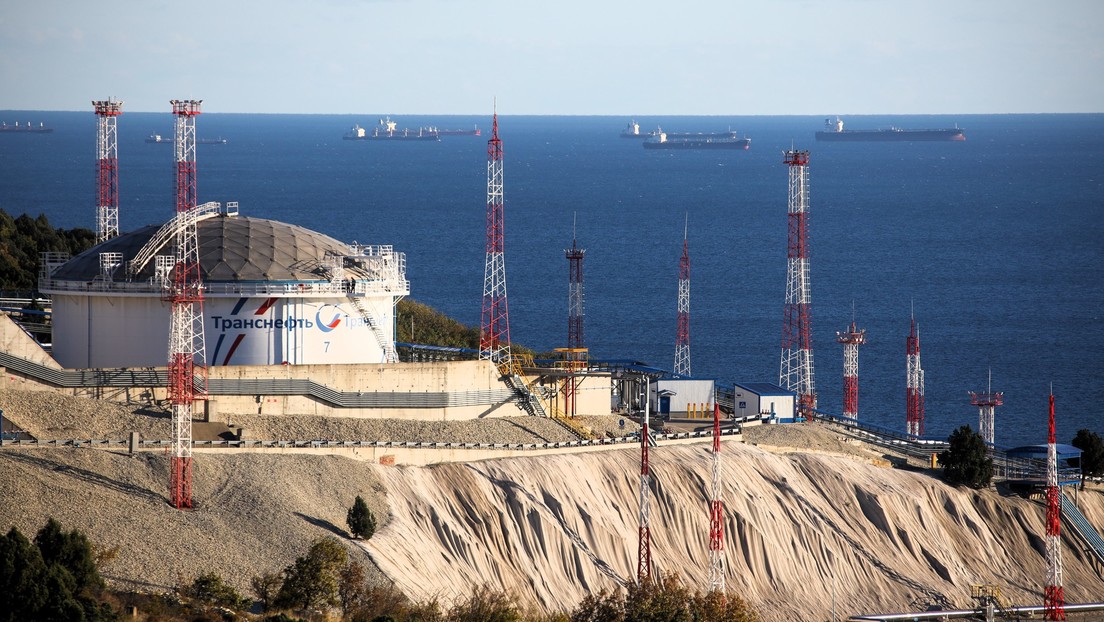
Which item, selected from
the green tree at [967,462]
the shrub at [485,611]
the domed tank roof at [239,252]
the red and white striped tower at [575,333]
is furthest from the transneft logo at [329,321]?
the green tree at [967,462]

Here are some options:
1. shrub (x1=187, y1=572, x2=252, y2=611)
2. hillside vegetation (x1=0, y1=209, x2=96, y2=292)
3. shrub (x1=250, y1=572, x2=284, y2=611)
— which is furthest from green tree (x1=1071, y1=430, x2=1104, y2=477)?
hillside vegetation (x1=0, y1=209, x2=96, y2=292)

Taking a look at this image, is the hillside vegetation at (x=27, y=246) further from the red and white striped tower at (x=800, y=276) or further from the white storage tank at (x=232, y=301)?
the red and white striped tower at (x=800, y=276)

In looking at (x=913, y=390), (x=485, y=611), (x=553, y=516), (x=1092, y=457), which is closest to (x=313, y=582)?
(x=485, y=611)

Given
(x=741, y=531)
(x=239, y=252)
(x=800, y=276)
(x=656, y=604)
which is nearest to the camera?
(x=656, y=604)

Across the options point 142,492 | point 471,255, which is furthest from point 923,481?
point 471,255

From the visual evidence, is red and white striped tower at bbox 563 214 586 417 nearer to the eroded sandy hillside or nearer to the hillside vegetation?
the eroded sandy hillside

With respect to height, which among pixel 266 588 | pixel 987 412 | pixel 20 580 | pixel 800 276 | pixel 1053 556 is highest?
pixel 800 276

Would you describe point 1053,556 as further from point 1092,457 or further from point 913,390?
point 913,390
